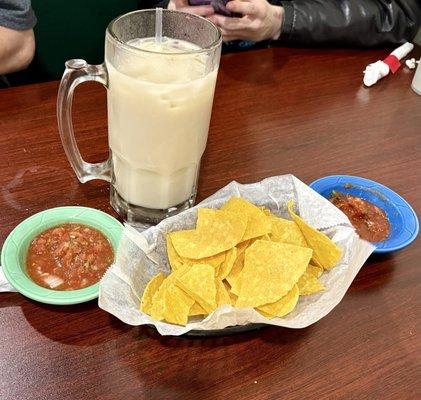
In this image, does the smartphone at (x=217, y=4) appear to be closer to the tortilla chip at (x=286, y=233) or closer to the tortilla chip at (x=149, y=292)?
the tortilla chip at (x=286, y=233)

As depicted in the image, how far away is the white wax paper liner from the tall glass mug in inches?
3.6

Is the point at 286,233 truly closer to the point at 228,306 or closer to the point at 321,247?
the point at 321,247

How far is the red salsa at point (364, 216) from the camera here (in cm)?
93

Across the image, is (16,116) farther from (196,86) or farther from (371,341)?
(371,341)

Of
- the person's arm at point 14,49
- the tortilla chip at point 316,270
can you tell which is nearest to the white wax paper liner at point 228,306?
the tortilla chip at point 316,270

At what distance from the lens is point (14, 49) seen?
148 cm

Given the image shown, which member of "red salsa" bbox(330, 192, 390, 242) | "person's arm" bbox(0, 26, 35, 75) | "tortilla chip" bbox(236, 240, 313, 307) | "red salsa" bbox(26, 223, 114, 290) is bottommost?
"person's arm" bbox(0, 26, 35, 75)

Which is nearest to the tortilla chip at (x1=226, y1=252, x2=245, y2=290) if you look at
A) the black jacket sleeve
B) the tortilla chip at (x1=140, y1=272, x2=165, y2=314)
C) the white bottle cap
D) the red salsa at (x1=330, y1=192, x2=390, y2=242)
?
the tortilla chip at (x1=140, y1=272, x2=165, y2=314)

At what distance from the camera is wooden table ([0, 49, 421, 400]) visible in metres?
0.72

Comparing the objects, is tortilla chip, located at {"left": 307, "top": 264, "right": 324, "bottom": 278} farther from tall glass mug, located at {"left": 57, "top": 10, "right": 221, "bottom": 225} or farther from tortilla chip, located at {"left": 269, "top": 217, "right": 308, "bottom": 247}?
tall glass mug, located at {"left": 57, "top": 10, "right": 221, "bottom": 225}

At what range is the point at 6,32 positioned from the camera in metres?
1.43

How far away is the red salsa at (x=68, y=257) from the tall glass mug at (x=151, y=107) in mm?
139

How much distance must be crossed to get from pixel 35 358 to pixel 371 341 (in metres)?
0.50

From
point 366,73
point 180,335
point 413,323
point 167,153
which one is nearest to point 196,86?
point 167,153
